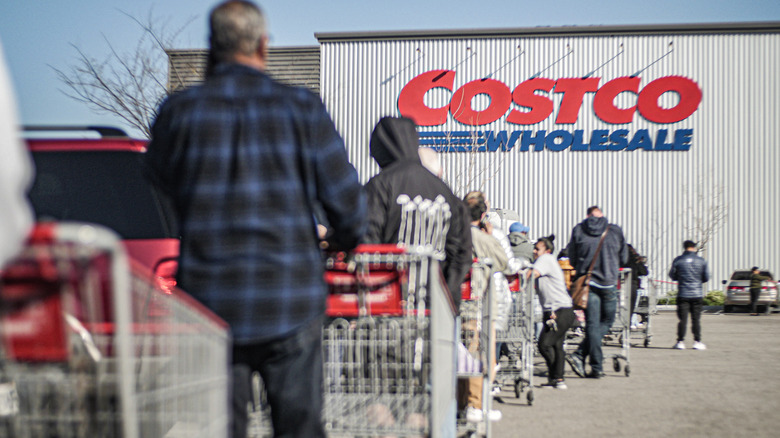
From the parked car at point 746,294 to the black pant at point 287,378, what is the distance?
27351mm

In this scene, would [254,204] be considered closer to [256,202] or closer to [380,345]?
[256,202]

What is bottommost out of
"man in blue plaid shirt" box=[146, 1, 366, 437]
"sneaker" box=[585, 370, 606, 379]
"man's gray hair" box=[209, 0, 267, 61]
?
"sneaker" box=[585, 370, 606, 379]

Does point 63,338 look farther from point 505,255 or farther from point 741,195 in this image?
point 741,195

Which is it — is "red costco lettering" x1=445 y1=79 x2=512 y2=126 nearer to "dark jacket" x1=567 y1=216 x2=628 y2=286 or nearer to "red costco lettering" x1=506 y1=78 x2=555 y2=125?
"red costco lettering" x1=506 y1=78 x2=555 y2=125

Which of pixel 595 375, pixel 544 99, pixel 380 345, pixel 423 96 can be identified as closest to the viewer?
pixel 380 345

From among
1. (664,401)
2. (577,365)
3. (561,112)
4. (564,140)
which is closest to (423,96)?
(561,112)

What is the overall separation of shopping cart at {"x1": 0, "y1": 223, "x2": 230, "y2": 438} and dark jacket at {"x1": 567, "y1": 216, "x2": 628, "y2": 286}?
9.26m

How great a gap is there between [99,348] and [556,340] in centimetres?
841

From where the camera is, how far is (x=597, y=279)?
1127 centimetres

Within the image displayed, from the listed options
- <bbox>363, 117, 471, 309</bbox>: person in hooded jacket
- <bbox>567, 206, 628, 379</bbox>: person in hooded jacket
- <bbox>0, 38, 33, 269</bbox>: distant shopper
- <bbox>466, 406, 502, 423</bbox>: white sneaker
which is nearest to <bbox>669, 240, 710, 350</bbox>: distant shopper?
<bbox>567, 206, 628, 379</bbox>: person in hooded jacket

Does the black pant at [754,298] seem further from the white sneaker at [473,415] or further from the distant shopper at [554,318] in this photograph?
the white sneaker at [473,415]

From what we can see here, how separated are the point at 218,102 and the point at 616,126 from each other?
102 feet

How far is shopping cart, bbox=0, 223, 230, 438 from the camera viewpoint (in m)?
1.74

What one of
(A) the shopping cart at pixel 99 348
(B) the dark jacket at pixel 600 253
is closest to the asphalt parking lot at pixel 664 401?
(B) the dark jacket at pixel 600 253
